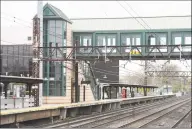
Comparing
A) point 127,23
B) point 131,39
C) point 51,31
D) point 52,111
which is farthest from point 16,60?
point 52,111

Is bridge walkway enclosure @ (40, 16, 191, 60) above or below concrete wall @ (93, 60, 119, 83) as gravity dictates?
above

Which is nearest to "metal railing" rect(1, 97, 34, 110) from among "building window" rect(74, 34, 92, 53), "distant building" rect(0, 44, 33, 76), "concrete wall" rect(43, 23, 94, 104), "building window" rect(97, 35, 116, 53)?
"concrete wall" rect(43, 23, 94, 104)

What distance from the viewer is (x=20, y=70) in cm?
5553

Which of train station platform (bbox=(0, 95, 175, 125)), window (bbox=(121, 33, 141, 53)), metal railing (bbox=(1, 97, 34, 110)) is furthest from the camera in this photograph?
window (bbox=(121, 33, 141, 53))

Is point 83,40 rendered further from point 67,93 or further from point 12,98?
point 12,98

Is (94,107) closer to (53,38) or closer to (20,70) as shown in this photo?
(53,38)

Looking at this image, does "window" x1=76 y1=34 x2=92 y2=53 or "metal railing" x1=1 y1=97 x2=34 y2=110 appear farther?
"window" x1=76 y1=34 x2=92 y2=53

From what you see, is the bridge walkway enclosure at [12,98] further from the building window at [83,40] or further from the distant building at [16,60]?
the distant building at [16,60]

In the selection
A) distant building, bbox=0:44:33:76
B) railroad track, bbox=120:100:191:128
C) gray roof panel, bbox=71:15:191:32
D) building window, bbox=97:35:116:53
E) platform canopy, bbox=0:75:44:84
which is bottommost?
railroad track, bbox=120:100:191:128

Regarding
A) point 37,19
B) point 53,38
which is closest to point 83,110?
point 37,19

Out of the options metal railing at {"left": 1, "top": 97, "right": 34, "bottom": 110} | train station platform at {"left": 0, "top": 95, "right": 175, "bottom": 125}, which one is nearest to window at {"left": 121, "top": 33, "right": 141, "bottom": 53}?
train station platform at {"left": 0, "top": 95, "right": 175, "bottom": 125}

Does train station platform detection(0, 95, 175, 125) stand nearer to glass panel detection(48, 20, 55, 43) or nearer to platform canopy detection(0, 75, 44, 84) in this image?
platform canopy detection(0, 75, 44, 84)

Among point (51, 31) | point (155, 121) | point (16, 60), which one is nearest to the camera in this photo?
point (155, 121)

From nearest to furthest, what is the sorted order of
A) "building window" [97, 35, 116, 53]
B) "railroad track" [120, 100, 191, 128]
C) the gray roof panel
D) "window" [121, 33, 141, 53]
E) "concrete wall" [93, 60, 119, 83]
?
"railroad track" [120, 100, 191, 128], "window" [121, 33, 141, 53], "building window" [97, 35, 116, 53], the gray roof panel, "concrete wall" [93, 60, 119, 83]
